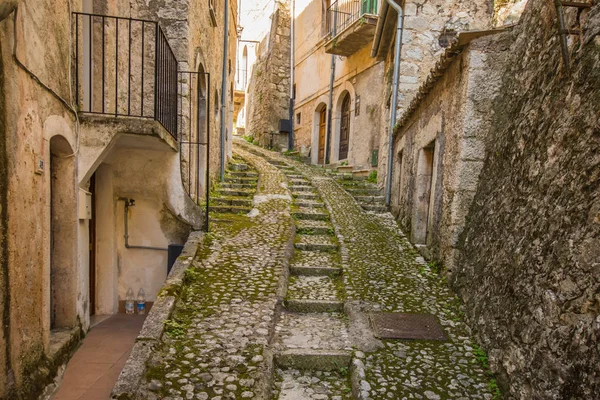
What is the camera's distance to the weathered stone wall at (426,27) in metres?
8.38

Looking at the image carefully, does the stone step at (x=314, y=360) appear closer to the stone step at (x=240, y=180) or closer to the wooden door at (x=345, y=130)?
the stone step at (x=240, y=180)

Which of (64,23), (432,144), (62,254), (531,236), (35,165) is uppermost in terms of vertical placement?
(64,23)

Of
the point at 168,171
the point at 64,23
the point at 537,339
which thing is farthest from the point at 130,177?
the point at 537,339

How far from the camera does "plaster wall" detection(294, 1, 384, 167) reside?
11.4m

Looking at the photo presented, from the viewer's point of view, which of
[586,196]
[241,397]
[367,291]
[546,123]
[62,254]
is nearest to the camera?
[586,196]

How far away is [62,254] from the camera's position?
3.93m

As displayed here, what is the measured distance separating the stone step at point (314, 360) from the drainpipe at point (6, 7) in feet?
10.2

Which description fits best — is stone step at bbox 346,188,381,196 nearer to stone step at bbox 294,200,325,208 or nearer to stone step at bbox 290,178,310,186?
stone step at bbox 290,178,310,186

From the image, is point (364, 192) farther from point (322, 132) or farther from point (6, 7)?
Answer: point (6, 7)

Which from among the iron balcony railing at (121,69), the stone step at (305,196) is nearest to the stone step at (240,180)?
the stone step at (305,196)

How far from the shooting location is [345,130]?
13.7 meters

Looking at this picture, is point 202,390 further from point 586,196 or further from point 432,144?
point 432,144

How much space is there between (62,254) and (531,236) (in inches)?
164

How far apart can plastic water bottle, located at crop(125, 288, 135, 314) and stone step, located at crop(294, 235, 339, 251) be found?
257cm
